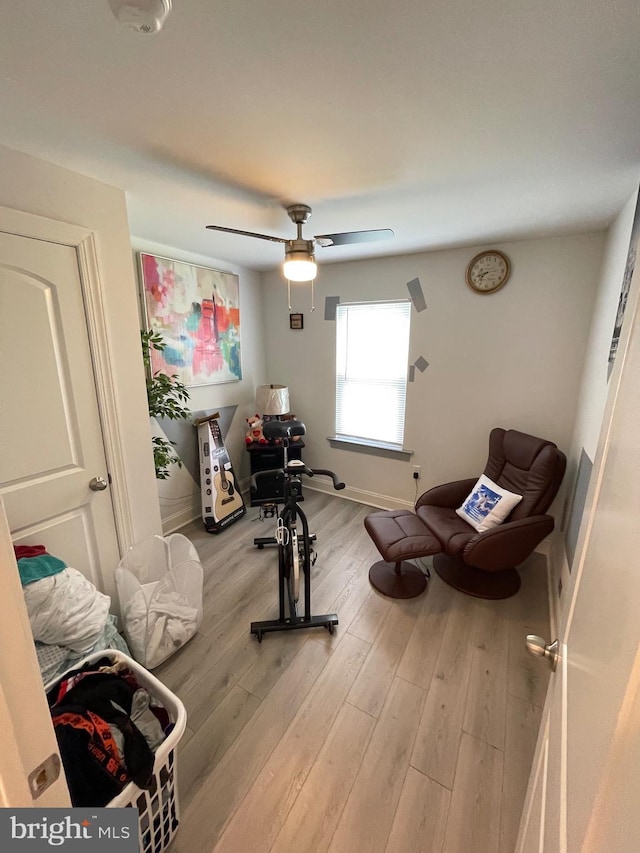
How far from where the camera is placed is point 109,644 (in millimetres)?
1625

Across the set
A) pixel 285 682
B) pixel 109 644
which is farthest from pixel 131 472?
pixel 285 682

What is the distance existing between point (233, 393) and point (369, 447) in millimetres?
1542

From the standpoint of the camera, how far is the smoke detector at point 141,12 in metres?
0.70

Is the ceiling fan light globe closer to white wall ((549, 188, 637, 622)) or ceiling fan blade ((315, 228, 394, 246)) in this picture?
ceiling fan blade ((315, 228, 394, 246))

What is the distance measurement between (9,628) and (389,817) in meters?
1.52

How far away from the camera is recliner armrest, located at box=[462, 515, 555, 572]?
6.84ft

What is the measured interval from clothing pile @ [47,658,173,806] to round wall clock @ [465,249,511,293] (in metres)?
3.18

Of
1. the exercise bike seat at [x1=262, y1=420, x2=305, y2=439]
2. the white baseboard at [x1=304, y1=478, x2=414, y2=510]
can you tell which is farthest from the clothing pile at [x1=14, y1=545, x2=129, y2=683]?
the white baseboard at [x1=304, y1=478, x2=414, y2=510]

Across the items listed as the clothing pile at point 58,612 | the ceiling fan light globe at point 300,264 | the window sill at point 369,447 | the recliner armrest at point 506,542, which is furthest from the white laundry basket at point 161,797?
the window sill at point 369,447

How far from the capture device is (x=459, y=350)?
2881 millimetres

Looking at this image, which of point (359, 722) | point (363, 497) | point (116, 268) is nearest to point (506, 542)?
point (359, 722)

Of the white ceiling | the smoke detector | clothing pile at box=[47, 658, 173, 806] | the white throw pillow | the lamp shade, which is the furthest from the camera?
the lamp shade

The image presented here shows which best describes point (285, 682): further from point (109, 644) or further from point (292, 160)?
point (292, 160)

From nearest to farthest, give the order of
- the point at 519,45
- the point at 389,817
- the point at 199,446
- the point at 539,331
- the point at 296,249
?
the point at 519,45
the point at 389,817
the point at 296,249
the point at 539,331
the point at 199,446
